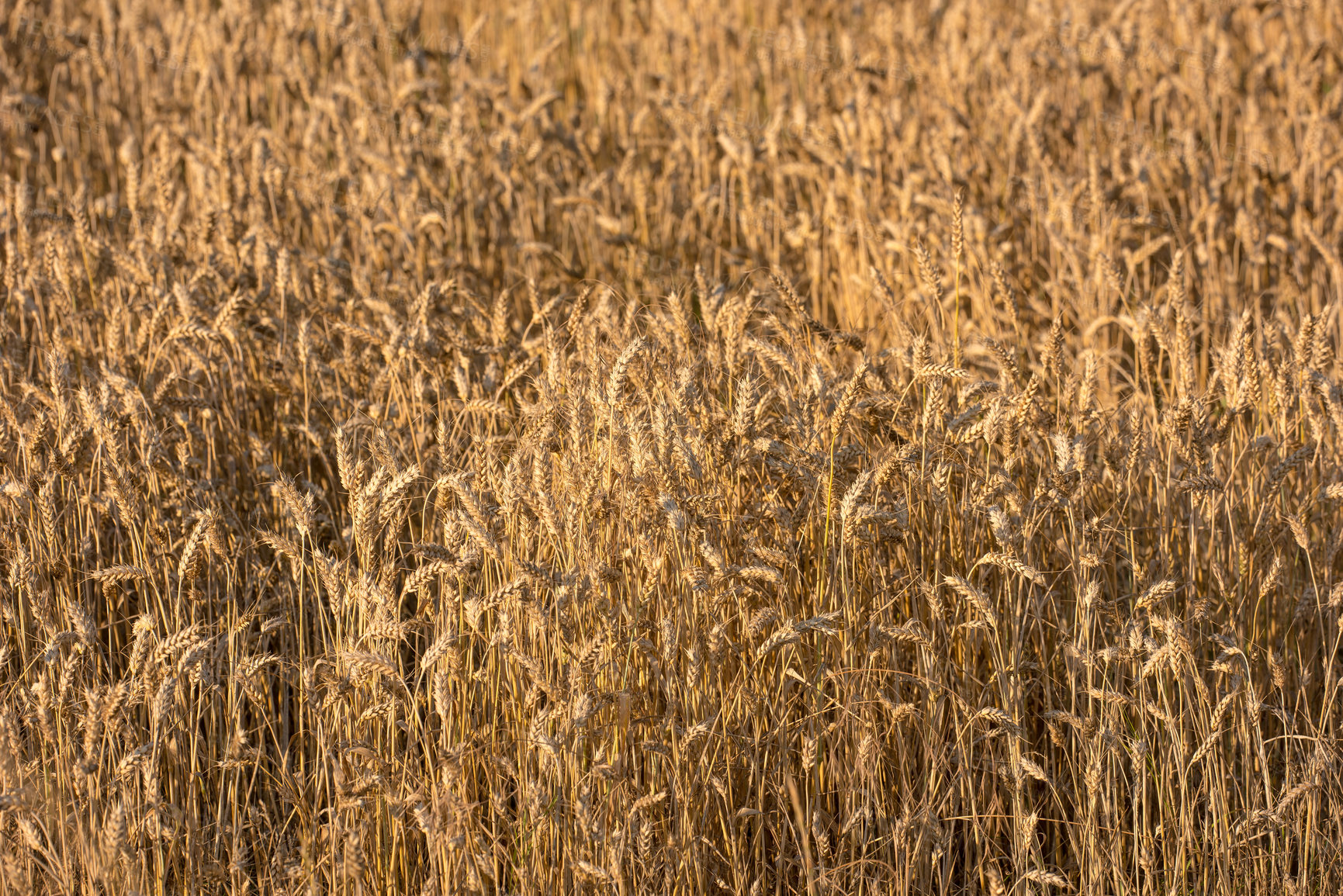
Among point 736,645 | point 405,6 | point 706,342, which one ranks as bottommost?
point 736,645

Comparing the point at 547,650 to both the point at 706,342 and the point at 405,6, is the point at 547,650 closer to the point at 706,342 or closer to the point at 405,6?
the point at 706,342

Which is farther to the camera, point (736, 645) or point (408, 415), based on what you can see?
point (408, 415)

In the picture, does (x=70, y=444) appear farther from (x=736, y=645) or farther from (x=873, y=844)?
(x=873, y=844)

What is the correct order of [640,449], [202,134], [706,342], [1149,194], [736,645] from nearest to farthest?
1. [640,449]
2. [736,645]
3. [706,342]
4. [1149,194]
5. [202,134]

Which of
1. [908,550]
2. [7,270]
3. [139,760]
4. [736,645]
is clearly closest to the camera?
[139,760]

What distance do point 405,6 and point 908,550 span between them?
4488 millimetres

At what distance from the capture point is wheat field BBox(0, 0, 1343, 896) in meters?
1.72

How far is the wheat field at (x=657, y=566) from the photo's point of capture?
5.64 ft

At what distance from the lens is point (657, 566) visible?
1.73m

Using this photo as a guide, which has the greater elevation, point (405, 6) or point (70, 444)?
point (405, 6)

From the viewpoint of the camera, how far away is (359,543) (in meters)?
1.72

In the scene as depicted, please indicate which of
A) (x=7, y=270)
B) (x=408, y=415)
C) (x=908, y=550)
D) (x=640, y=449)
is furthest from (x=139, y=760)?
(x=7, y=270)

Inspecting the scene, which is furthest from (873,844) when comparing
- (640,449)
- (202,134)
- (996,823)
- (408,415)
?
(202,134)

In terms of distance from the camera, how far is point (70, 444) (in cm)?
206
